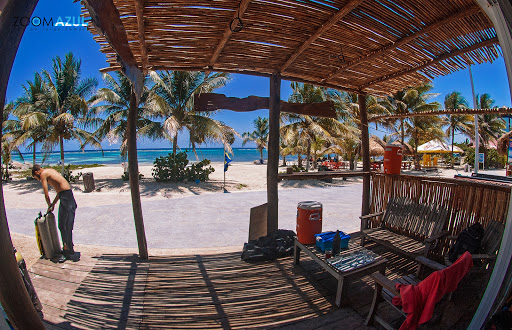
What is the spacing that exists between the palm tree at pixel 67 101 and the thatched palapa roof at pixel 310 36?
1514cm

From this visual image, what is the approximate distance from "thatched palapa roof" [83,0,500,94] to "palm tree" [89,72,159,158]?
1304cm

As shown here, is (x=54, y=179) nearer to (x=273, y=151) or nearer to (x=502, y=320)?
(x=273, y=151)

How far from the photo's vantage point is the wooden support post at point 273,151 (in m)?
4.92

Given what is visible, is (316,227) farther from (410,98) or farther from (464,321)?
(410,98)

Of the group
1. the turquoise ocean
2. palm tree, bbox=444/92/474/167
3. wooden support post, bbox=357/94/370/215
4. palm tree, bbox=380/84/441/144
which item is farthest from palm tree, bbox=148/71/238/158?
palm tree, bbox=444/92/474/167

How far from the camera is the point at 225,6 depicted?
10.3 ft

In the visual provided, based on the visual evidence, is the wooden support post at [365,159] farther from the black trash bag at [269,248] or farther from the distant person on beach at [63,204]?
the distant person on beach at [63,204]

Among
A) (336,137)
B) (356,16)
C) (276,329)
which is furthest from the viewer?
(336,137)

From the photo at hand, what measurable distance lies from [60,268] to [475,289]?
18.1 feet

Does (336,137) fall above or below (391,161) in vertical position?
above

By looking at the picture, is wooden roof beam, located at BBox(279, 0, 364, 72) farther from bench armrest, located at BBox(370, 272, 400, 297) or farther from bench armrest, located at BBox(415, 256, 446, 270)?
bench armrest, located at BBox(415, 256, 446, 270)

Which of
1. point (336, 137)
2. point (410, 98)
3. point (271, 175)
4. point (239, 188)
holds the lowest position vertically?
point (239, 188)

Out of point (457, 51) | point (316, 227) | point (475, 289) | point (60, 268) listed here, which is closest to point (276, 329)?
point (316, 227)

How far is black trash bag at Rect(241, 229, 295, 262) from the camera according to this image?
4.40 m
